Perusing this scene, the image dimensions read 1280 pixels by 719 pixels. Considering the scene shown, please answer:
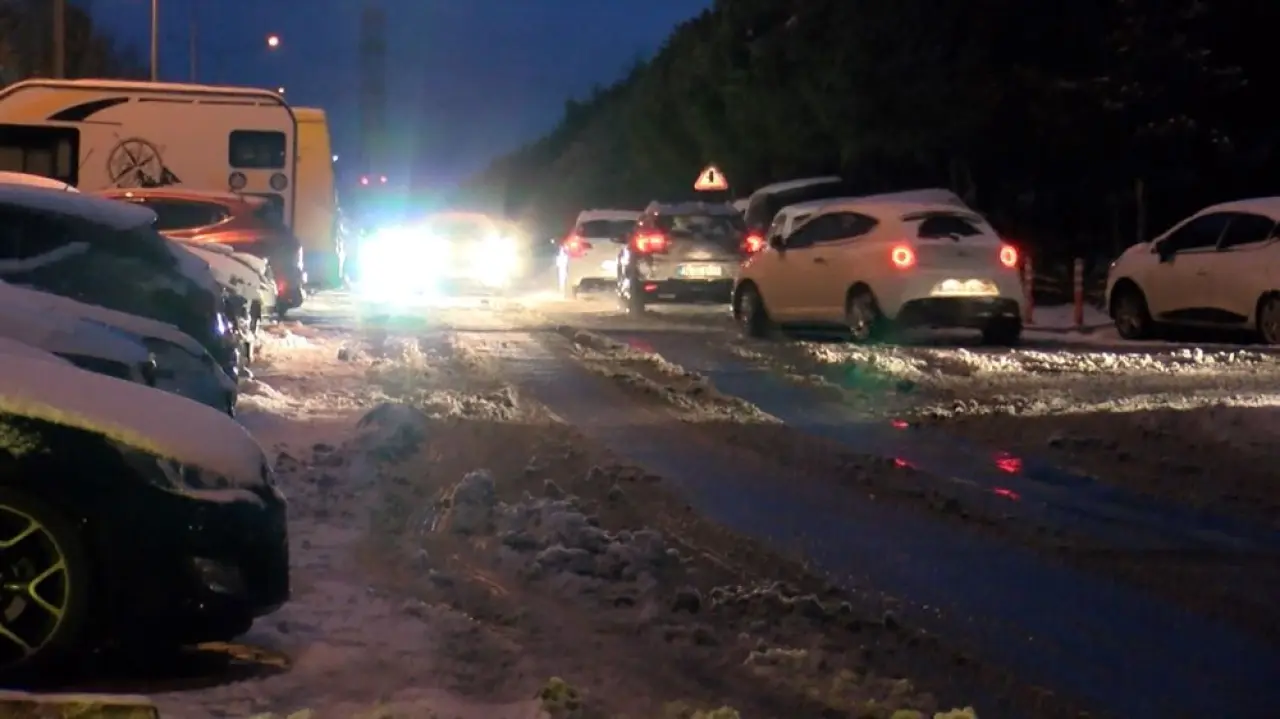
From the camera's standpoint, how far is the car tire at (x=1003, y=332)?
18891 mm

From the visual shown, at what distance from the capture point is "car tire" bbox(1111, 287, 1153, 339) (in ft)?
66.2

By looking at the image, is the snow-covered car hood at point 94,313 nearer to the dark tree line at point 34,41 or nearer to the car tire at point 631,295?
the car tire at point 631,295

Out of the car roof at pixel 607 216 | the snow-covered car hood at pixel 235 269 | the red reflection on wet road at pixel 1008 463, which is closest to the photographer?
the red reflection on wet road at pixel 1008 463

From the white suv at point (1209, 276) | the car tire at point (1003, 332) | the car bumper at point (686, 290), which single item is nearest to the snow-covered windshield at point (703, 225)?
the car bumper at point (686, 290)

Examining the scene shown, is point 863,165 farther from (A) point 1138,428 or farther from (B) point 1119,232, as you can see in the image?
(A) point 1138,428

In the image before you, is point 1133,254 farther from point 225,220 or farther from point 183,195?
point 183,195

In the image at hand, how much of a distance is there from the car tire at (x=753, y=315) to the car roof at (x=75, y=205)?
10750mm

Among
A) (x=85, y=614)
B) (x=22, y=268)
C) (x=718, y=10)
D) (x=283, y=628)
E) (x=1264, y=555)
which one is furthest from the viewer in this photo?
(x=718, y=10)

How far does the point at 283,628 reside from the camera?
6.51 metres

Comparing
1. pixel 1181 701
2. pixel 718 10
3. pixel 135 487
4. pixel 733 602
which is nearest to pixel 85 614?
pixel 135 487

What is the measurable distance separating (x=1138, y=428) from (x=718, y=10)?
4478cm

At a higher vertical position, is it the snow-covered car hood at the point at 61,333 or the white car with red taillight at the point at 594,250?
the white car with red taillight at the point at 594,250

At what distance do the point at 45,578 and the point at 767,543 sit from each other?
12.1 feet

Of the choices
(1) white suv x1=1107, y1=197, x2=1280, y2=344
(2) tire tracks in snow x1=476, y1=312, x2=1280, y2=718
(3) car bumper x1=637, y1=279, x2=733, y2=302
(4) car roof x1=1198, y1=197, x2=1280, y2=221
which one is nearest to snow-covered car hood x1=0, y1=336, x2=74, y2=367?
(2) tire tracks in snow x1=476, y1=312, x2=1280, y2=718
